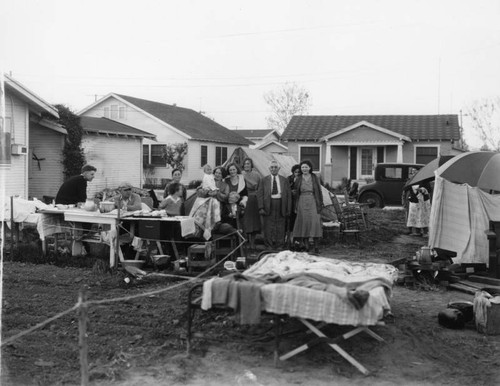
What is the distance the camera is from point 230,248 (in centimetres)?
960

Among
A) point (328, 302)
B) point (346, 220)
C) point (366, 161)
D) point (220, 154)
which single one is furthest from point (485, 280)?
point (220, 154)

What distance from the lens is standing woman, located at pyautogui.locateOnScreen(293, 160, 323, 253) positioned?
1094 cm

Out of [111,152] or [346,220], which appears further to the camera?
[111,152]

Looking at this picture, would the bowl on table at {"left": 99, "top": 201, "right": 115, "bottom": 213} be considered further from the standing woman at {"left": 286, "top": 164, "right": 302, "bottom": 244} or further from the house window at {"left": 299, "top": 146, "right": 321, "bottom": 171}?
the house window at {"left": 299, "top": 146, "right": 321, "bottom": 171}

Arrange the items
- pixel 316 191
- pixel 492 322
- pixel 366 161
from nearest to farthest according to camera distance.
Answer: pixel 492 322 < pixel 316 191 < pixel 366 161

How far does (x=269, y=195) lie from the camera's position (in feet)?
35.8

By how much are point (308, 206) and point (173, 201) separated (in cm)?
249

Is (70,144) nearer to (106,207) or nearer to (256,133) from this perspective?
(106,207)

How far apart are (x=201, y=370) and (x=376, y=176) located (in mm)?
17127

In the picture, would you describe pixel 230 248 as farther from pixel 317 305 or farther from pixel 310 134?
pixel 310 134

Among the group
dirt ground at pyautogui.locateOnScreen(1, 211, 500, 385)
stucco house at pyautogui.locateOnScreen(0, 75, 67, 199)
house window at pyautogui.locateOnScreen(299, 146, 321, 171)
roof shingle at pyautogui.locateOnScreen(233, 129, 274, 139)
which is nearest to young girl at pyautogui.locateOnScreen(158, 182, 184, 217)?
dirt ground at pyautogui.locateOnScreen(1, 211, 500, 385)

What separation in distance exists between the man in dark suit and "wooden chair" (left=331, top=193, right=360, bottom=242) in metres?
2.54

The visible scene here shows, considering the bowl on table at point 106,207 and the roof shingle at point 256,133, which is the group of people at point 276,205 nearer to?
the bowl on table at point 106,207

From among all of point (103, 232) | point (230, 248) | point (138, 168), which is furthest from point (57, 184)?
point (230, 248)
